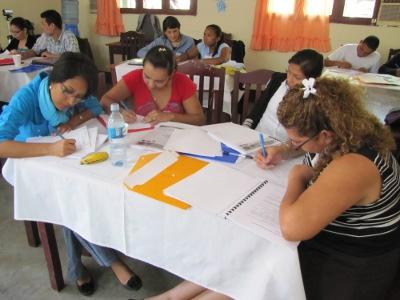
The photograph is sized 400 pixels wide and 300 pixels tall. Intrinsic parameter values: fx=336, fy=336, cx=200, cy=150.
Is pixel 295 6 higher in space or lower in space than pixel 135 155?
higher

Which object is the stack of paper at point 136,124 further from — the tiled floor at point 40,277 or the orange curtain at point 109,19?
the orange curtain at point 109,19

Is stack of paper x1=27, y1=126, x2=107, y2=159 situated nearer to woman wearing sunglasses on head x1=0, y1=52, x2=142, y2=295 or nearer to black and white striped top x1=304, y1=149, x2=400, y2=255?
woman wearing sunglasses on head x1=0, y1=52, x2=142, y2=295

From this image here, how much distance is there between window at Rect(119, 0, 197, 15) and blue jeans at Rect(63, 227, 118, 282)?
392 cm

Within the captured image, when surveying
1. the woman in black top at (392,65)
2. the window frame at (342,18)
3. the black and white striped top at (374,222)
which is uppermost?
the window frame at (342,18)

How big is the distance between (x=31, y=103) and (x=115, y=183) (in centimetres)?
56

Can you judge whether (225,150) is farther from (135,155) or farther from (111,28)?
(111,28)

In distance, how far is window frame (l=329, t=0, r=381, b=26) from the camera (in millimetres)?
3794

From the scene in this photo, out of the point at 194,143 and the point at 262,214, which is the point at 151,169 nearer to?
the point at 194,143

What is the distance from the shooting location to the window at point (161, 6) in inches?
182

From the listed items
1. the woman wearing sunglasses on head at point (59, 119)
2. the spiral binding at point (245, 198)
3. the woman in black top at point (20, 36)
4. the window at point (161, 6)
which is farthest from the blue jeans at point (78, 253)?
the window at point (161, 6)

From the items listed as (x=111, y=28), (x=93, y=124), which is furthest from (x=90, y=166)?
(x=111, y=28)

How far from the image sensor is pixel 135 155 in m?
1.23

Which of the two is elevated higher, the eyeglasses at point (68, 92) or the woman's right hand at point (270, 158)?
the eyeglasses at point (68, 92)

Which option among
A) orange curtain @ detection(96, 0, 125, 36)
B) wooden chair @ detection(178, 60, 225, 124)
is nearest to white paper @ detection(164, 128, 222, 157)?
wooden chair @ detection(178, 60, 225, 124)
